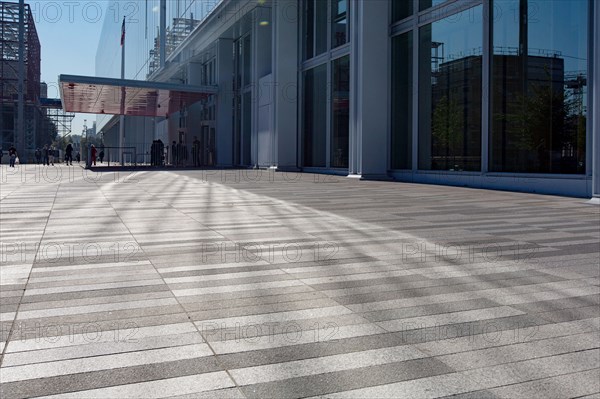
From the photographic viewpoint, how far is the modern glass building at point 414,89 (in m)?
13.1

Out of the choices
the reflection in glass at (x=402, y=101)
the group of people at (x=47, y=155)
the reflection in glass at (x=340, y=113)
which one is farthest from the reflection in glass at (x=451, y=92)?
the group of people at (x=47, y=155)

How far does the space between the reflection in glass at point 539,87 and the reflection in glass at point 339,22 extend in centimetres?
776

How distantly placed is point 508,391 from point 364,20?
697 inches

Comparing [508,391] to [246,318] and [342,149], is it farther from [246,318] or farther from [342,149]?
[342,149]

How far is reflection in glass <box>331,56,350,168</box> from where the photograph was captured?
841 inches

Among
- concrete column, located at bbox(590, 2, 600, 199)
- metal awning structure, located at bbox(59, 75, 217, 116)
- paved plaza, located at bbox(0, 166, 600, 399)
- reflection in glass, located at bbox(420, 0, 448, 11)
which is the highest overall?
reflection in glass, located at bbox(420, 0, 448, 11)

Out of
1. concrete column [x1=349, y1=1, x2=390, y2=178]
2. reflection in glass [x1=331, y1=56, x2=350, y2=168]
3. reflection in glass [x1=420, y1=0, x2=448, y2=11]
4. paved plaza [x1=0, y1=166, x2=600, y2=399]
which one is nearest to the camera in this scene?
paved plaza [x1=0, y1=166, x2=600, y2=399]

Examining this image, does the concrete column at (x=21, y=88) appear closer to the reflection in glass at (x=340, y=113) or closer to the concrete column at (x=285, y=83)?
the concrete column at (x=285, y=83)

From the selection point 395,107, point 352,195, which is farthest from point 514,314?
point 395,107

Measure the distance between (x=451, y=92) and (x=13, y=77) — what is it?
5127cm

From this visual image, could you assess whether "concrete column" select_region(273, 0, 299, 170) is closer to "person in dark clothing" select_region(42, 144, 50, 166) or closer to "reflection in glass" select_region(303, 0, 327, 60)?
"reflection in glass" select_region(303, 0, 327, 60)

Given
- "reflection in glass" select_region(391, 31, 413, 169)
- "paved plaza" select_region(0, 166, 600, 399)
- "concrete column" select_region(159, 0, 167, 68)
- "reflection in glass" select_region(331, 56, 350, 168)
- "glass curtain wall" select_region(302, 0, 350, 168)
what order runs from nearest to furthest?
"paved plaza" select_region(0, 166, 600, 399)
"reflection in glass" select_region(391, 31, 413, 169)
"reflection in glass" select_region(331, 56, 350, 168)
"glass curtain wall" select_region(302, 0, 350, 168)
"concrete column" select_region(159, 0, 167, 68)

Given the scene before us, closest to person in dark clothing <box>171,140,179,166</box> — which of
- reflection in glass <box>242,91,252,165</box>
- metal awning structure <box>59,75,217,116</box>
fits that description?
metal awning structure <box>59,75,217,116</box>

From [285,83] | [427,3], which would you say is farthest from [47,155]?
[427,3]
